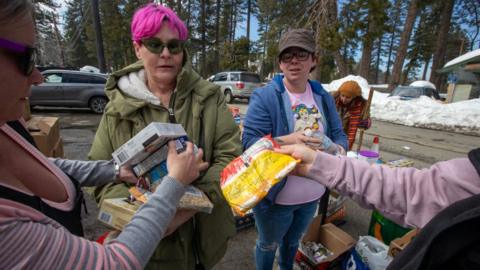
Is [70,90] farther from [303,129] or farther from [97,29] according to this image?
[303,129]

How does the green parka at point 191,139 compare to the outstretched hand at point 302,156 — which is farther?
the green parka at point 191,139

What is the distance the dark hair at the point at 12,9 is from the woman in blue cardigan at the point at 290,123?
1.48 meters

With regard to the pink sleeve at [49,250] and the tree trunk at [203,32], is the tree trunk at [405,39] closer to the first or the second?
the pink sleeve at [49,250]

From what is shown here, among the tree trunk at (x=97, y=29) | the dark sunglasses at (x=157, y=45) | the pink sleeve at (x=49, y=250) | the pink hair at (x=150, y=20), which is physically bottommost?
the pink sleeve at (x=49, y=250)

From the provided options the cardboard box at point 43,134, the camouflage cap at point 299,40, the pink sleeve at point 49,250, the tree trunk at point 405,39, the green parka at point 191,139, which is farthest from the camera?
the tree trunk at point 405,39

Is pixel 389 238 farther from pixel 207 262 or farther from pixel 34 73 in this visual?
pixel 34 73

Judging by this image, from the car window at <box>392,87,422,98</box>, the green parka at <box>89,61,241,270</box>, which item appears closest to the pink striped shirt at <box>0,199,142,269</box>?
the green parka at <box>89,61,241,270</box>

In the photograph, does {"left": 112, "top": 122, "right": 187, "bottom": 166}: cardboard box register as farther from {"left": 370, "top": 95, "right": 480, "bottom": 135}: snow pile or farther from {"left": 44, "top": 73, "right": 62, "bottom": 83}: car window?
{"left": 370, "top": 95, "right": 480, "bottom": 135}: snow pile

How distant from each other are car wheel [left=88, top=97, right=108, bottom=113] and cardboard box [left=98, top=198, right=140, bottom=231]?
10.8 metres

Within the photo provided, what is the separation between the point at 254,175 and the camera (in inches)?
46.1

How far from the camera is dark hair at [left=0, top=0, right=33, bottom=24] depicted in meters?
0.61

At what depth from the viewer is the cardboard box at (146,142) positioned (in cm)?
108

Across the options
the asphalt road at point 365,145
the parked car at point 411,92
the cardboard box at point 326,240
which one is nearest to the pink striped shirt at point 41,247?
the cardboard box at point 326,240

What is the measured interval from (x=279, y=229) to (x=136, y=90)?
4.81ft
